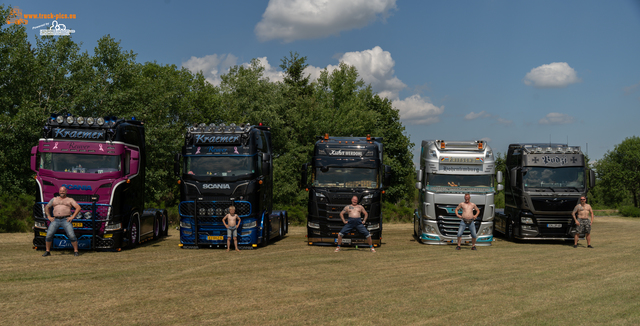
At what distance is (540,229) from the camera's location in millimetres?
18547

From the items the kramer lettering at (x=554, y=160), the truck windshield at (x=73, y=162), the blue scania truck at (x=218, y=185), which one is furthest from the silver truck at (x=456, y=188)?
the truck windshield at (x=73, y=162)

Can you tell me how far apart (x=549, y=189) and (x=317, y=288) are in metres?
12.5

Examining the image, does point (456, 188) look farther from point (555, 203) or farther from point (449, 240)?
point (555, 203)

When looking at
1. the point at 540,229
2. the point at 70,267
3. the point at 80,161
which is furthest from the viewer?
the point at 540,229

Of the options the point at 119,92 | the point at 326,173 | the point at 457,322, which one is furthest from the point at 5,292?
the point at 119,92

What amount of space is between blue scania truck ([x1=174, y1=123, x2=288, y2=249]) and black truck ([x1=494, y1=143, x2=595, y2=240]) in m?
10.1

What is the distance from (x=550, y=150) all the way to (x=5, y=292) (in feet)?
58.4

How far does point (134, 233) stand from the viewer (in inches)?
633

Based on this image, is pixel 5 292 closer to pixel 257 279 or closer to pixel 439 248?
pixel 257 279

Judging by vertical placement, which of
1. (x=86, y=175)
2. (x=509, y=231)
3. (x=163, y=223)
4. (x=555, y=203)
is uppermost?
(x=86, y=175)

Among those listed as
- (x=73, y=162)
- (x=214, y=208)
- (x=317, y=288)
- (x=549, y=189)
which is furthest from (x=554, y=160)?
(x=73, y=162)

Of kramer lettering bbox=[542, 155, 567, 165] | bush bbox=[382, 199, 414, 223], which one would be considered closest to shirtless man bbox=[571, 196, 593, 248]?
kramer lettering bbox=[542, 155, 567, 165]

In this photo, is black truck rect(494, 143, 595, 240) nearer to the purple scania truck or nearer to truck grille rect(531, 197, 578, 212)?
truck grille rect(531, 197, 578, 212)

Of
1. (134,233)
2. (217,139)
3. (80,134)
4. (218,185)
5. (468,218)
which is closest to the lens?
(80,134)
